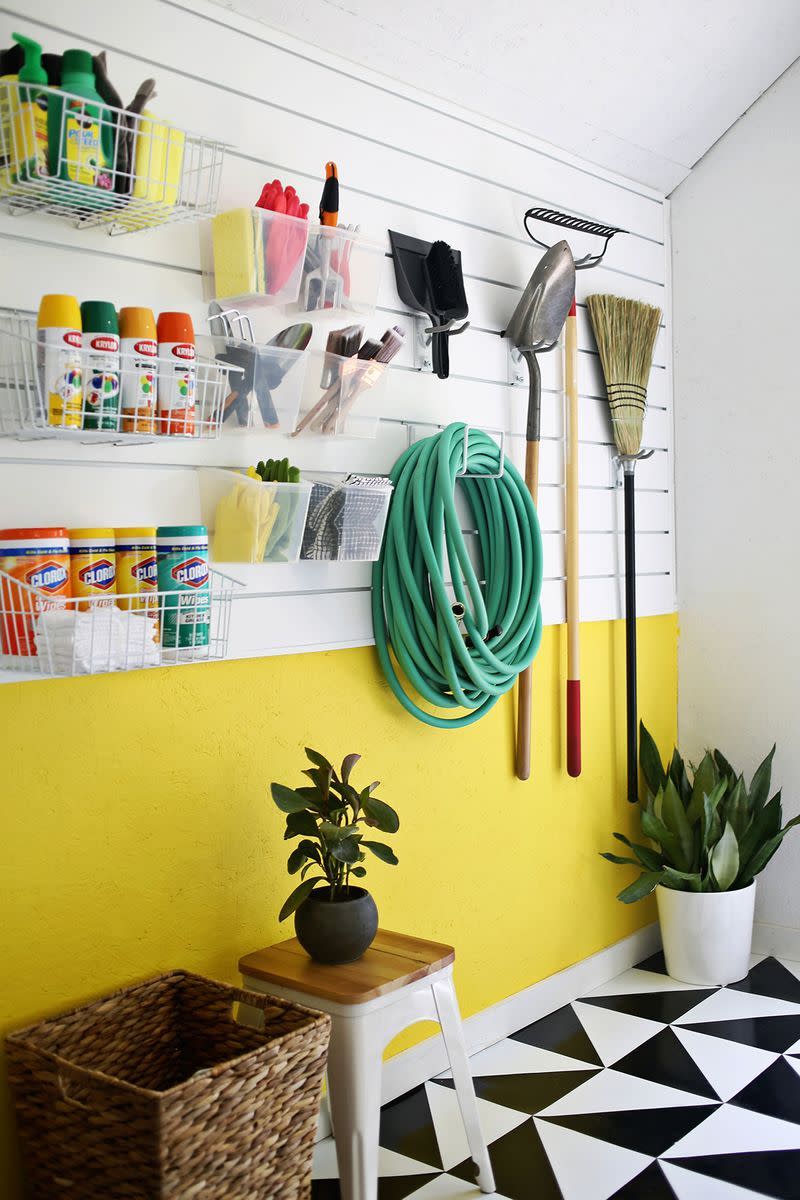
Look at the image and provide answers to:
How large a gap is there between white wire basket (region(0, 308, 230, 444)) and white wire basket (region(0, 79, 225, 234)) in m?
0.22

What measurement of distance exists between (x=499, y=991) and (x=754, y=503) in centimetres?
180

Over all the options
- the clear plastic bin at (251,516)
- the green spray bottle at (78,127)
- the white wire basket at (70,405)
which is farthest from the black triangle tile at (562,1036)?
the green spray bottle at (78,127)

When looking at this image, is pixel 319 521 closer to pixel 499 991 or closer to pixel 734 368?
pixel 499 991

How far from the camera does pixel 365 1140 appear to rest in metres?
2.16

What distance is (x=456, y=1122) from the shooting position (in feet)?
8.73

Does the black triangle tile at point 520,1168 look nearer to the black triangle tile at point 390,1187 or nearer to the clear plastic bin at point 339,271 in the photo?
the black triangle tile at point 390,1187

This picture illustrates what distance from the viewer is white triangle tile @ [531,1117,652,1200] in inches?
93.7

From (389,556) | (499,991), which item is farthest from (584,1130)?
(389,556)

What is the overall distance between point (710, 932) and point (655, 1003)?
276mm

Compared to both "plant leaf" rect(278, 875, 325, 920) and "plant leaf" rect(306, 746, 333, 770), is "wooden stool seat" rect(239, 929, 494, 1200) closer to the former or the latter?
"plant leaf" rect(278, 875, 325, 920)

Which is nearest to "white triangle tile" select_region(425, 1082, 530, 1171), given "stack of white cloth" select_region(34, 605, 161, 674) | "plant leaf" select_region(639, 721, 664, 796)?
"plant leaf" select_region(639, 721, 664, 796)

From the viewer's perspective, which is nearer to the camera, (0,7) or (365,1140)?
(0,7)

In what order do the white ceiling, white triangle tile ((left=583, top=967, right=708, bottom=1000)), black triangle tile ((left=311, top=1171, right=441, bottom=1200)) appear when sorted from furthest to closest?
white triangle tile ((left=583, top=967, right=708, bottom=1000))
the white ceiling
black triangle tile ((left=311, top=1171, right=441, bottom=1200))

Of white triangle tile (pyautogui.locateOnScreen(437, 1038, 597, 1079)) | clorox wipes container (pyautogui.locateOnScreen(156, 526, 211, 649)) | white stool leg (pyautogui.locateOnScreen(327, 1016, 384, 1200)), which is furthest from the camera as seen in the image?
white triangle tile (pyautogui.locateOnScreen(437, 1038, 597, 1079))
